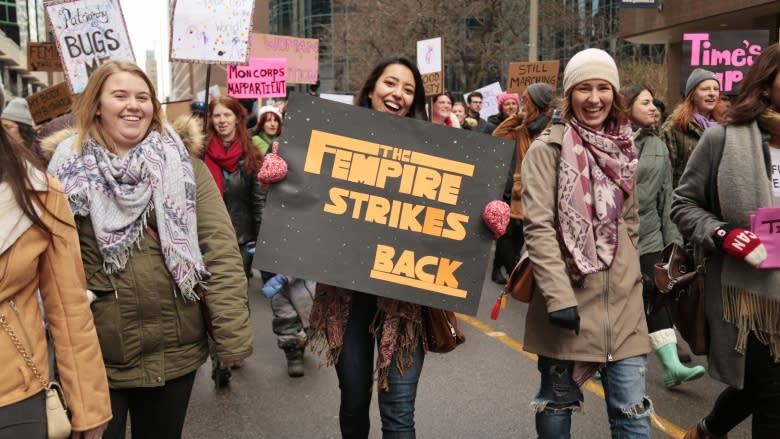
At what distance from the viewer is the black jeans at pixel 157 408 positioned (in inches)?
118

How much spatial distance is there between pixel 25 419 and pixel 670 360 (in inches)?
164

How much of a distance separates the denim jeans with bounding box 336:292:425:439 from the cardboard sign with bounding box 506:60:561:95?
915 centimetres

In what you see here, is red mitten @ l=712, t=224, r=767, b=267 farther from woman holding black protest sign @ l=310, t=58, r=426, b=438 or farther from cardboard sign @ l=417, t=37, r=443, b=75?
cardboard sign @ l=417, t=37, r=443, b=75

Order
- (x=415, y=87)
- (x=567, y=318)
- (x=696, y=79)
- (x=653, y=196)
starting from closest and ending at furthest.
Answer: (x=567, y=318) → (x=415, y=87) → (x=653, y=196) → (x=696, y=79)

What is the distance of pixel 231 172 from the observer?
621cm

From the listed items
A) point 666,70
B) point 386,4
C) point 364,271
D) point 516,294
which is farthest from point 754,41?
point 386,4

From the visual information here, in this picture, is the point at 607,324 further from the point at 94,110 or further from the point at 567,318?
the point at 94,110

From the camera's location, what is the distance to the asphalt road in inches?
187

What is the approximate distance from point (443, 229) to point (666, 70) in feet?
85.6

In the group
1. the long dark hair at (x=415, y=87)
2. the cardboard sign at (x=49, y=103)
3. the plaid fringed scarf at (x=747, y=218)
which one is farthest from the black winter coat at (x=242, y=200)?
the cardboard sign at (x=49, y=103)

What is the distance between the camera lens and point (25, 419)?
2162 mm

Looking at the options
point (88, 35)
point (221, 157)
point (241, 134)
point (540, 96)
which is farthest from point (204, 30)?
point (540, 96)

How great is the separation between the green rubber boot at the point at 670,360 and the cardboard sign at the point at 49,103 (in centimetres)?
737

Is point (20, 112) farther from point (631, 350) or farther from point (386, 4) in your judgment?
point (386, 4)
